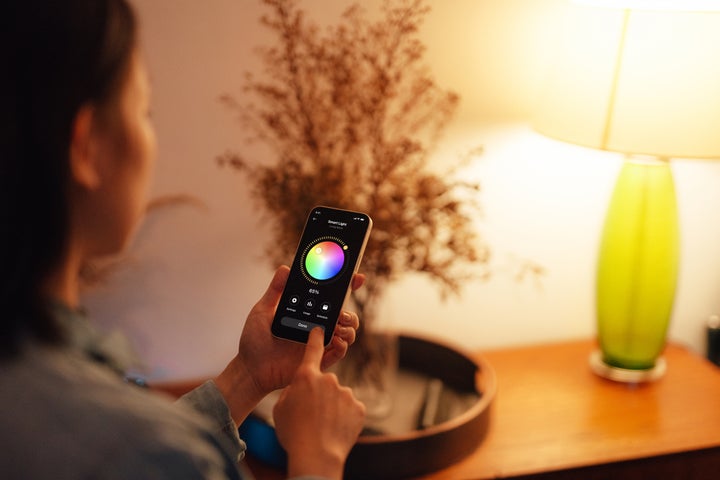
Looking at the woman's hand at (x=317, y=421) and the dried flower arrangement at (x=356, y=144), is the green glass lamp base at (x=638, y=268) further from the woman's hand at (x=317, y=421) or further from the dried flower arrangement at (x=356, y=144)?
the woman's hand at (x=317, y=421)

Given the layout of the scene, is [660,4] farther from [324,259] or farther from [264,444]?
[264,444]

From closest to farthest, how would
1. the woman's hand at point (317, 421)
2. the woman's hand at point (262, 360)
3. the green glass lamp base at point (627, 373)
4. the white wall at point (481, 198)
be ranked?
1. the woman's hand at point (317, 421)
2. the woman's hand at point (262, 360)
3. the white wall at point (481, 198)
4. the green glass lamp base at point (627, 373)

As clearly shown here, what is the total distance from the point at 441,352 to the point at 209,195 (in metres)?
0.50

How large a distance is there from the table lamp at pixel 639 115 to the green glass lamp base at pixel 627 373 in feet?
0.17

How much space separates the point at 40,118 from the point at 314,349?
348 mm

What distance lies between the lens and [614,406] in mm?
1317

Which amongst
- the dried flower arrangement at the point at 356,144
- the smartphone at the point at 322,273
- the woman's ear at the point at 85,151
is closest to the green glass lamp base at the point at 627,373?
the dried flower arrangement at the point at 356,144

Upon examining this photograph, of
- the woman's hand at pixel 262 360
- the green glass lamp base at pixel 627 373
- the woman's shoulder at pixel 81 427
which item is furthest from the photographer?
the green glass lamp base at pixel 627 373

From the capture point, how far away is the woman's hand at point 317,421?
684mm

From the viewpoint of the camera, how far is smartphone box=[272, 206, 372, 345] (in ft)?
2.77

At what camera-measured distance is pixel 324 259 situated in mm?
879

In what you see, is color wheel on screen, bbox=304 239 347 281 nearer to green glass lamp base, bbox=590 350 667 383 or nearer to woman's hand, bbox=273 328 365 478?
woman's hand, bbox=273 328 365 478

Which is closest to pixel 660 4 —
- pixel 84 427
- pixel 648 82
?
pixel 648 82

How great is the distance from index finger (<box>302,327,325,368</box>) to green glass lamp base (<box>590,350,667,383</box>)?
2.62 feet
